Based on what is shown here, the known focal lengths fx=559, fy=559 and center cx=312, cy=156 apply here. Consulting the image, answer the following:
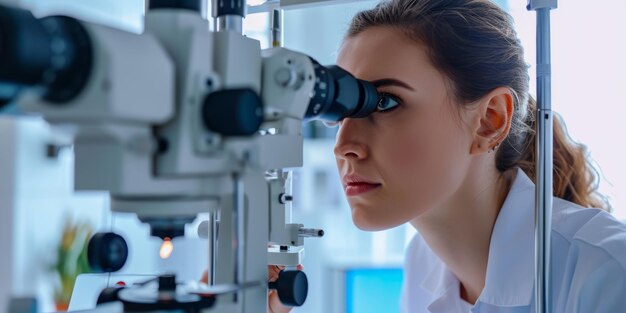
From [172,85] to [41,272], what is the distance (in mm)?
1893

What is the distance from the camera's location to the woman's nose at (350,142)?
35.9 inches

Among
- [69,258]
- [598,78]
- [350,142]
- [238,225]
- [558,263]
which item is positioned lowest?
[69,258]

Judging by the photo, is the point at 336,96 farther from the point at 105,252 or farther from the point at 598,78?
the point at 598,78

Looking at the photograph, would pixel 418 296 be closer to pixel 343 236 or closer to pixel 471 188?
pixel 471 188

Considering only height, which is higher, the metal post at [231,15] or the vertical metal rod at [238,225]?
the metal post at [231,15]

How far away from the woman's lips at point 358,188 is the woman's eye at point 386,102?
0.13m

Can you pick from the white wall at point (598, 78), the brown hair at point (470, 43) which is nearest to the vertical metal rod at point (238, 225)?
the brown hair at point (470, 43)

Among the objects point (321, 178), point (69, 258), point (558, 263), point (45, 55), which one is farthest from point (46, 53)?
point (321, 178)

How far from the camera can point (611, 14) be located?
5.57 ft

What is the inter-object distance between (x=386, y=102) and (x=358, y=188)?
153 mm

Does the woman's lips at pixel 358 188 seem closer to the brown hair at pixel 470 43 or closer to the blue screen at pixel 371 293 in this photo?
the brown hair at pixel 470 43

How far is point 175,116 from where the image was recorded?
52cm

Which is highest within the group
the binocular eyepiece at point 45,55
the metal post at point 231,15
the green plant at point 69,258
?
the metal post at point 231,15

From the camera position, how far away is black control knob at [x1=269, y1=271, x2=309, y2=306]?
649 millimetres
